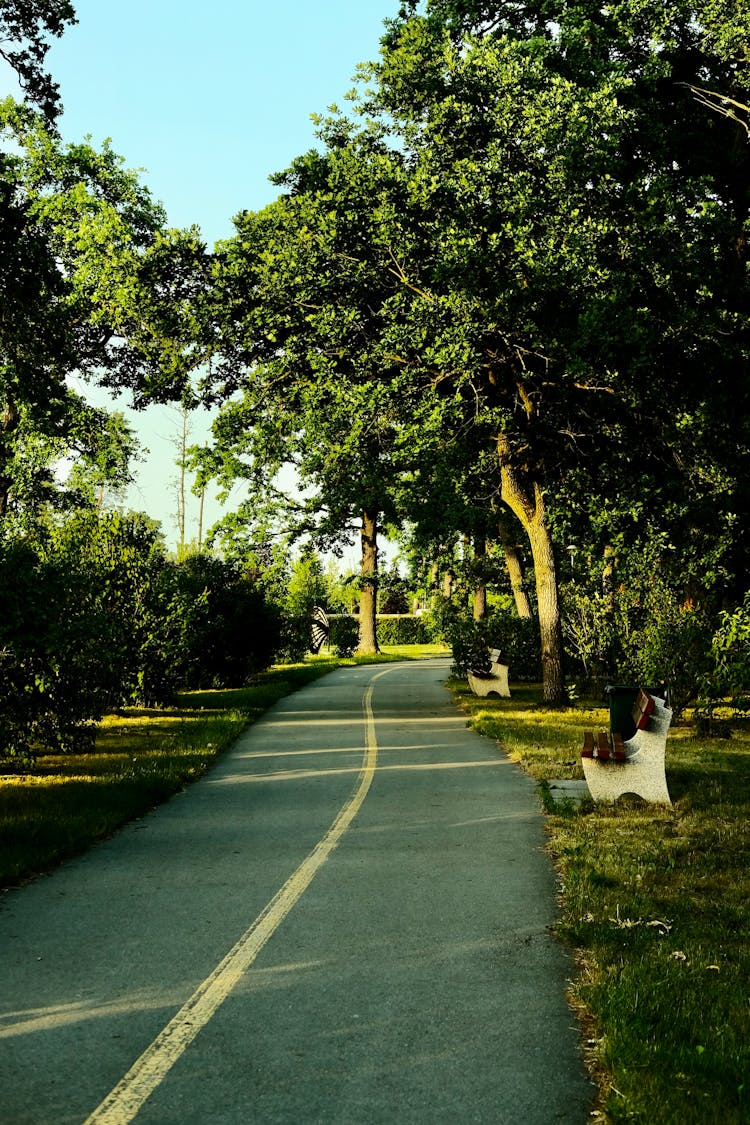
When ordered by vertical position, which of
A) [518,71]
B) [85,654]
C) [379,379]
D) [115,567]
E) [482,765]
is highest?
[518,71]

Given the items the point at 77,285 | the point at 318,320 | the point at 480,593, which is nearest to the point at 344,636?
the point at 480,593

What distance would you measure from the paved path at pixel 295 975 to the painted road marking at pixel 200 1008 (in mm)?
13

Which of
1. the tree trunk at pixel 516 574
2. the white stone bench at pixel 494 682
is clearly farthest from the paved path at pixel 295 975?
the tree trunk at pixel 516 574

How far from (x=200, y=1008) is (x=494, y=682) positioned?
21.7 metres

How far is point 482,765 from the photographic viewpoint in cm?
1413

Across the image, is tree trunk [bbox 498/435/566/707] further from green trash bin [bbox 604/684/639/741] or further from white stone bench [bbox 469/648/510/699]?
green trash bin [bbox 604/684/639/741]

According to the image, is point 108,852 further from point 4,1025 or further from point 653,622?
point 653,622

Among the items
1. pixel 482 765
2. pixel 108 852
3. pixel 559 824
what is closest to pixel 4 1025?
pixel 108 852

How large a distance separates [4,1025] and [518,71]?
749 inches

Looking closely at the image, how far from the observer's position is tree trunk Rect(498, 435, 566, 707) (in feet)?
75.4

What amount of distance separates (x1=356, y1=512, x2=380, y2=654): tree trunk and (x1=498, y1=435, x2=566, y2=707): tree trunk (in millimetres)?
31209

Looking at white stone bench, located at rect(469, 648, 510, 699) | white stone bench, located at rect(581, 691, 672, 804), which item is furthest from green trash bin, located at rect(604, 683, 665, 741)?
white stone bench, located at rect(469, 648, 510, 699)

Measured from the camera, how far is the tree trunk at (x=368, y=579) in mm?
56344

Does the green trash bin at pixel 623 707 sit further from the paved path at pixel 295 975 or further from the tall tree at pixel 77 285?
the tall tree at pixel 77 285
